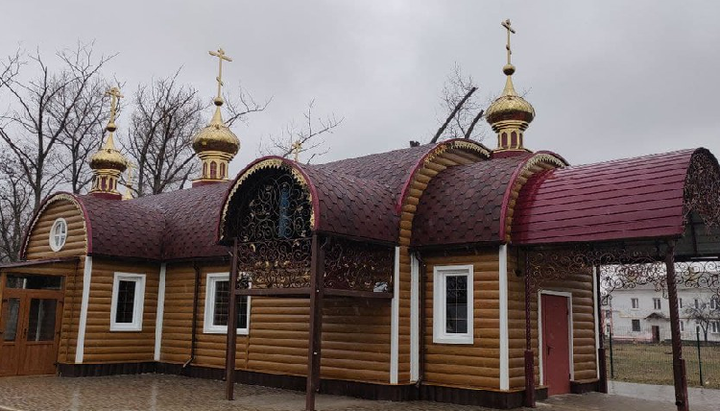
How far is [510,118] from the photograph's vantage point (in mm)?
14281

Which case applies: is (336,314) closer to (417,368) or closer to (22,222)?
(417,368)

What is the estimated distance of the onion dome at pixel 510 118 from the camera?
14.2m

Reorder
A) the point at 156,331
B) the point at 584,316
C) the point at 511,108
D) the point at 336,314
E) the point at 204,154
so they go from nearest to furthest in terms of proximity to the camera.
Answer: the point at 336,314 → the point at 584,316 → the point at 511,108 → the point at 156,331 → the point at 204,154

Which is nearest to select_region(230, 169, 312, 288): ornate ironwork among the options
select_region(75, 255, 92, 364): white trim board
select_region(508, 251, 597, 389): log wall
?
select_region(508, 251, 597, 389): log wall

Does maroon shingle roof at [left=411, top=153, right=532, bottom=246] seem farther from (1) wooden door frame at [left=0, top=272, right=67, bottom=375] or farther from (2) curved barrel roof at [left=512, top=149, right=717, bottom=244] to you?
(1) wooden door frame at [left=0, top=272, right=67, bottom=375]

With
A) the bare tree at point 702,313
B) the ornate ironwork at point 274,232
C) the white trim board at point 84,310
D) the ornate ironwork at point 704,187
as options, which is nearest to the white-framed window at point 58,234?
the white trim board at point 84,310

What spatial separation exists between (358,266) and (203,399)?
344cm

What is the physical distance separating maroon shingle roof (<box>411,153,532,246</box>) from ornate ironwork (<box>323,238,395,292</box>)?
68 cm

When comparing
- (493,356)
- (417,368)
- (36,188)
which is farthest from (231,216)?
(36,188)

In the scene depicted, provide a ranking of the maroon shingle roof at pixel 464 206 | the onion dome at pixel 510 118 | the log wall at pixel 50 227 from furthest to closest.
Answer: the log wall at pixel 50 227
the onion dome at pixel 510 118
the maroon shingle roof at pixel 464 206

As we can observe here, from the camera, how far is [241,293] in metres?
11.0

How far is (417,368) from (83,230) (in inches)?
336

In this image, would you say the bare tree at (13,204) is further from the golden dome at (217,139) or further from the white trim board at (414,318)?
the white trim board at (414,318)

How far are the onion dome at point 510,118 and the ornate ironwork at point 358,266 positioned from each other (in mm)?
4369
